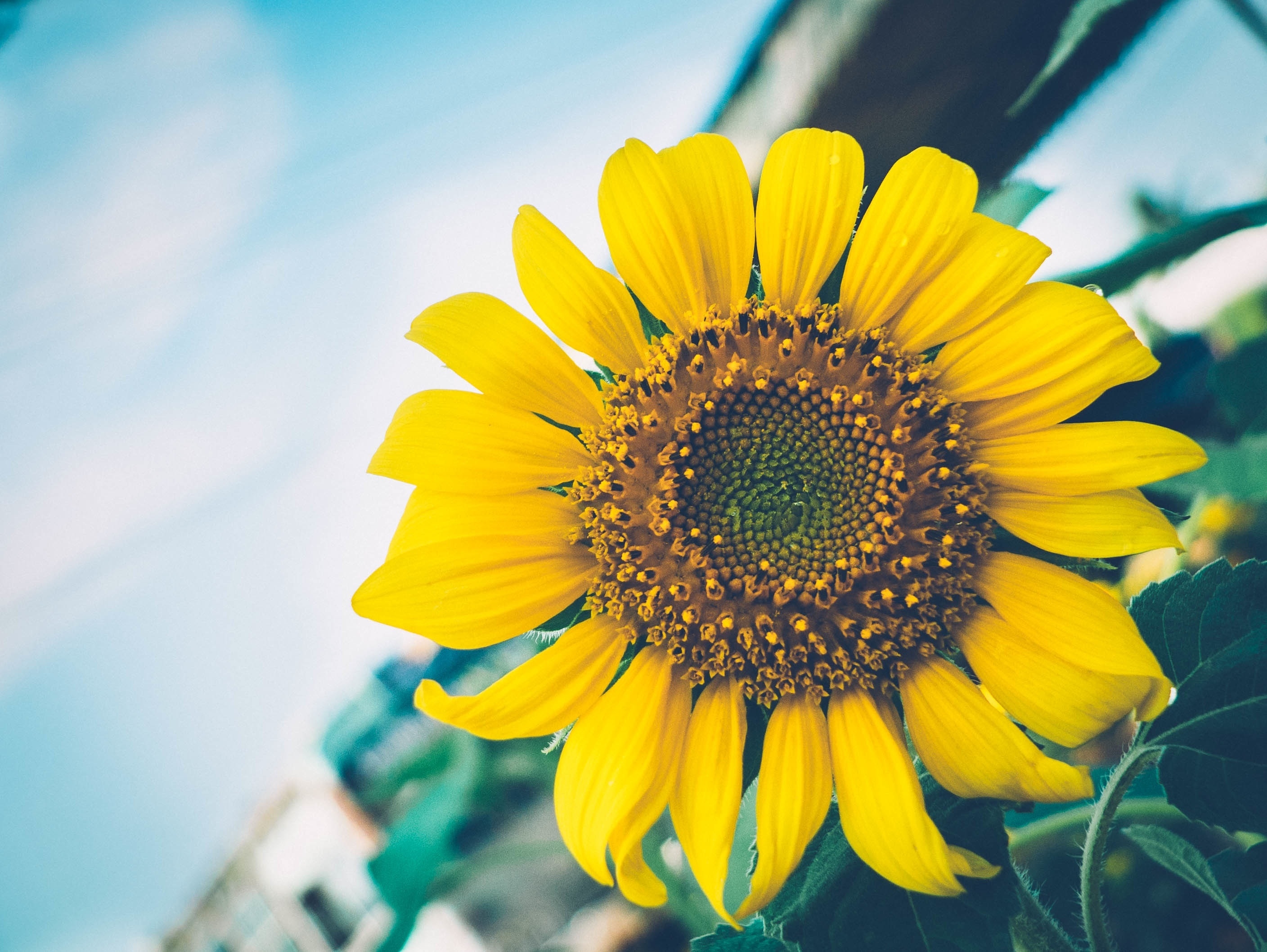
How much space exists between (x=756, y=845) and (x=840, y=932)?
11 cm

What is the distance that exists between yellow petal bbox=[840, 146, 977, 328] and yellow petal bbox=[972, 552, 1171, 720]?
0.30 m

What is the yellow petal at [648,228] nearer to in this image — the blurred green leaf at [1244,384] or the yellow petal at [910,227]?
the yellow petal at [910,227]

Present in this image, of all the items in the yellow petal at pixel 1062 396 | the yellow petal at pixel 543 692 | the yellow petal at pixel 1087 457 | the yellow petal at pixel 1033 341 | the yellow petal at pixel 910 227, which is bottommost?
the yellow petal at pixel 1087 457

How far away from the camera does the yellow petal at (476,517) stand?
779mm

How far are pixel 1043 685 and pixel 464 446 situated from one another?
590 mm

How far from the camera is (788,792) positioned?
2.31 feet

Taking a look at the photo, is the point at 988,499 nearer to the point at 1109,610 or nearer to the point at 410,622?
the point at 1109,610

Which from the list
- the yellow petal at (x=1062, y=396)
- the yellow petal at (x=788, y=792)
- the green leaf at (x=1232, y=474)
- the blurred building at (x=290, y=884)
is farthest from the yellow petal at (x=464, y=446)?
the blurred building at (x=290, y=884)

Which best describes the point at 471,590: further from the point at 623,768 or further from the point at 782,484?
the point at 782,484

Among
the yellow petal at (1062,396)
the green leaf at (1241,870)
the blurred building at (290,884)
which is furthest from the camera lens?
the blurred building at (290,884)

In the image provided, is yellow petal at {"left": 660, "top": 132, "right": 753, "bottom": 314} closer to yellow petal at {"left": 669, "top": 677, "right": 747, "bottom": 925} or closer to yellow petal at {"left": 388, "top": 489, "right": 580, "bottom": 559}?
yellow petal at {"left": 388, "top": 489, "right": 580, "bottom": 559}

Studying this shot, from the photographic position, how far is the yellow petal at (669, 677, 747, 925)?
689 mm

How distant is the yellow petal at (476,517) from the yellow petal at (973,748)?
40 cm

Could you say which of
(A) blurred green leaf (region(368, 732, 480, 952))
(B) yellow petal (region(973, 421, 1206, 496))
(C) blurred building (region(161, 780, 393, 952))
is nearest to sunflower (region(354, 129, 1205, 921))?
(B) yellow petal (region(973, 421, 1206, 496))
